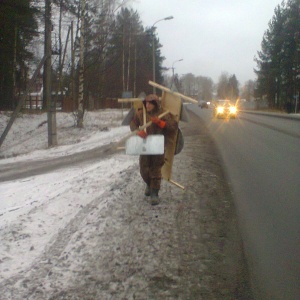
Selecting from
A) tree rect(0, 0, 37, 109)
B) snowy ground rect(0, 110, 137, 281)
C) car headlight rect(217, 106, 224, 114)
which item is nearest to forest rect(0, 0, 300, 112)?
tree rect(0, 0, 37, 109)

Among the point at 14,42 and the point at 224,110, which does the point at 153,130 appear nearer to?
the point at 14,42

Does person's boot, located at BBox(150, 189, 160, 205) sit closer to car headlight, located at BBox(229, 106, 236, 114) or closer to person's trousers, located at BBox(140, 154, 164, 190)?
person's trousers, located at BBox(140, 154, 164, 190)

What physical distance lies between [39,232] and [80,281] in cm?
143

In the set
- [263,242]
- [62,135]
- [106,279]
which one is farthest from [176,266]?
[62,135]

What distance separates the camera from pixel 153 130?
20.6 ft

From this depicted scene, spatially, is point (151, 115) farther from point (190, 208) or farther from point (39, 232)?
point (39, 232)

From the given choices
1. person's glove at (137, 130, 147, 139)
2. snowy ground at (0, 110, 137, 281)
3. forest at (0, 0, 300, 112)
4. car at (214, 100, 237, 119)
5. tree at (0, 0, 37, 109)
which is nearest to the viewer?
snowy ground at (0, 110, 137, 281)

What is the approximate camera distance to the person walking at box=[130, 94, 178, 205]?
621 centimetres

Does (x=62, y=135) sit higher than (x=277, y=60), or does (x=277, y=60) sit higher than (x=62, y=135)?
(x=277, y=60)

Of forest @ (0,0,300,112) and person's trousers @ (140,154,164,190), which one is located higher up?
forest @ (0,0,300,112)

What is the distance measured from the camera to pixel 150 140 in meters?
5.98

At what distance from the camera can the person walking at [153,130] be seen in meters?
6.21

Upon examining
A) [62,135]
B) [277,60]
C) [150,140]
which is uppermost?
[277,60]

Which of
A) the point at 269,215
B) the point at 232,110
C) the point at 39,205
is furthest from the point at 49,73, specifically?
the point at 232,110
